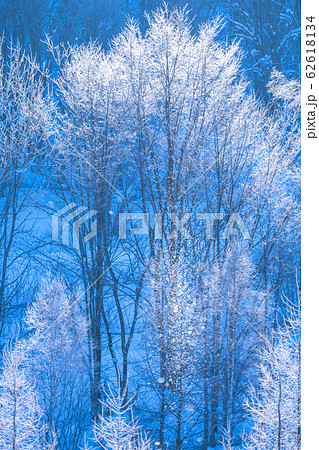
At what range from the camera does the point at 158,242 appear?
6902 mm

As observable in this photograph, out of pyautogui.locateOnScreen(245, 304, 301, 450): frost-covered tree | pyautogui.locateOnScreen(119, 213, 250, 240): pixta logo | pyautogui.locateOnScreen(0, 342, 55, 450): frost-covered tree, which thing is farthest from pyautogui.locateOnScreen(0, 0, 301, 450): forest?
pyautogui.locateOnScreen(0, 342, 55, 450): frost-covered tree

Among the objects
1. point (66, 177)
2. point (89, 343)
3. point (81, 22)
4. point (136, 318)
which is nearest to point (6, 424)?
point (89, 343)

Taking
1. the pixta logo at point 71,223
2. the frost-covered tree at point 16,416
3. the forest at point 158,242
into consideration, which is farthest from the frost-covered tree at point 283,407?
the pixta logo at point 71,223

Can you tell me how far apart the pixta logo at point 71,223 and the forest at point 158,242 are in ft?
0.09

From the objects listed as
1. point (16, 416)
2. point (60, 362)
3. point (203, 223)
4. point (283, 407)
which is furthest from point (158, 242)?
point (16, 416)

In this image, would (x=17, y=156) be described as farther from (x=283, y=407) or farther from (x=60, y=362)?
(x=283, y=407)

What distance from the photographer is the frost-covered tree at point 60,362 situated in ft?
18.8

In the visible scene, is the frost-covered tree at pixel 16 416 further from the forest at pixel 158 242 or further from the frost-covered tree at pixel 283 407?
the frost-covered tree at pixel 283 407

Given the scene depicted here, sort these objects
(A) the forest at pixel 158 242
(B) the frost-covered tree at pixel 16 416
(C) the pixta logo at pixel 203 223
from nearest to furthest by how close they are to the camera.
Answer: (B) the frost-covered tree at pixel 16 416 < (A) the forest at pixel 158 242 < (C) the pixta logo at pixel 203 223

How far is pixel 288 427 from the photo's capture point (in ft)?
14.8

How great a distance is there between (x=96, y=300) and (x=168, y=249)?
1.73 meters

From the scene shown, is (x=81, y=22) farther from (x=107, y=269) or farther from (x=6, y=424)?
(x=6, y=424)

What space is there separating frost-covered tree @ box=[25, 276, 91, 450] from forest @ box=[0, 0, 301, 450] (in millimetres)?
23

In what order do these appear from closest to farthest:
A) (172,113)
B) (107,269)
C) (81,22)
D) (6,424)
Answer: (6,424) < (172,113) < (107,269) < (81,22)
